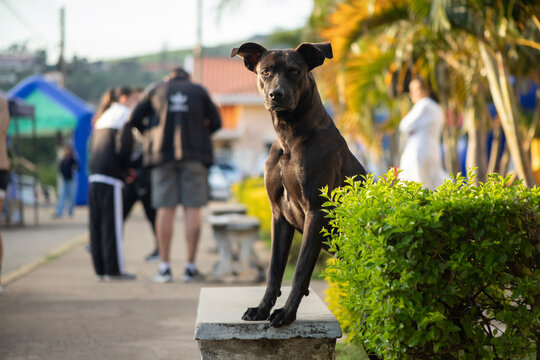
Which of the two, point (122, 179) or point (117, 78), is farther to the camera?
point (117, 78)

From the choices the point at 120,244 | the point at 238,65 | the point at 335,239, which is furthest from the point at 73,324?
the point at 238,65

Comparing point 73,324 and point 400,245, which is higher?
point 400,245

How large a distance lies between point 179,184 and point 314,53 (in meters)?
4.21

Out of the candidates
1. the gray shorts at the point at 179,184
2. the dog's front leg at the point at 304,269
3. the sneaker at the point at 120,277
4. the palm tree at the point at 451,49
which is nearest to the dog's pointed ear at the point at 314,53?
the dog's front leg at the point at 304,269

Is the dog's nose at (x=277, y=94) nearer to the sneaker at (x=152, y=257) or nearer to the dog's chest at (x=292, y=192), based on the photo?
the dog's chest at (x=292, y=192)

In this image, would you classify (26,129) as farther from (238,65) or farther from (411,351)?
(238,65)

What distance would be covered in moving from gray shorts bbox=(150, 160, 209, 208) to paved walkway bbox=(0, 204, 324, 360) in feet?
2.97

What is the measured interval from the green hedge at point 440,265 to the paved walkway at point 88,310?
1.96 m

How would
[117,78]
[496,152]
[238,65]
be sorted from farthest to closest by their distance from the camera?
[117,78] → [238,65] → [496,152]

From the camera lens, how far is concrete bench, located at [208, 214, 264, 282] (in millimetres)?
7281

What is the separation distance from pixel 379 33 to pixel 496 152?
10.4ft

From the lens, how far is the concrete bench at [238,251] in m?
7.28

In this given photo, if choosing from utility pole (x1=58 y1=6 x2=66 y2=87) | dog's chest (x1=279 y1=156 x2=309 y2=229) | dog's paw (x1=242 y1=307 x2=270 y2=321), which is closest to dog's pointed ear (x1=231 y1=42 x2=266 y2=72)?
dog's chest (x1=279 y1=156 x2=309 y2=229)

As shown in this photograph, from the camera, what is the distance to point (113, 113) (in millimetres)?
7426
